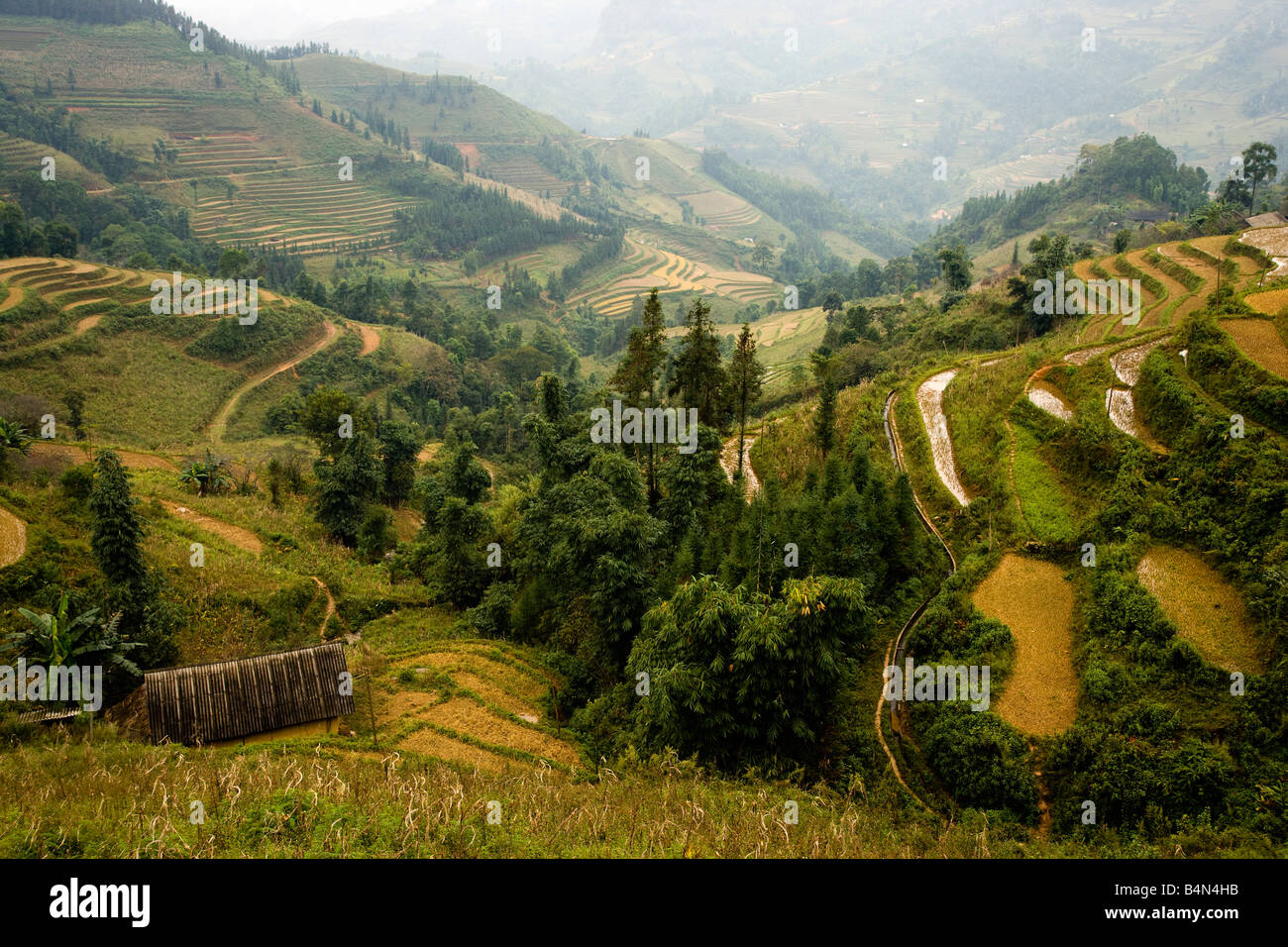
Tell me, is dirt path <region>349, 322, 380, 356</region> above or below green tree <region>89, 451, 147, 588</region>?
above

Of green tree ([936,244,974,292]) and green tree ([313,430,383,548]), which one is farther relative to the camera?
green tree ([936,244,974,292])

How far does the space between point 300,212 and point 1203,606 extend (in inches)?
5357

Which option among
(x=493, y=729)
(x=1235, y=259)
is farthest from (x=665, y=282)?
(x=493, y=729)

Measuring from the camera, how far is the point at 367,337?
7219cm

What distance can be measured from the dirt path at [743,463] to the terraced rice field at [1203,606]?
12620mm

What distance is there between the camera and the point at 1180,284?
102ft

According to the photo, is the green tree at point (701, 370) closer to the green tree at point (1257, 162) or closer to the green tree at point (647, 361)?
the green tree at point (647, 361)

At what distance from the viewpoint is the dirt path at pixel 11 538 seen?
17.3 m

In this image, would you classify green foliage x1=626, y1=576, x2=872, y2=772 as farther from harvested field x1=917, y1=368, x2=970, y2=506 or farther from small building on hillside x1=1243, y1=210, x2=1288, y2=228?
small building on hillside x1=1243, y1=210, x2=1288, y2=228

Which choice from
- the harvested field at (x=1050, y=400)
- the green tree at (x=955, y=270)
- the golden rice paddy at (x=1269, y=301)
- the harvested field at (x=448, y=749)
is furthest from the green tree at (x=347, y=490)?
the green tree at (x=955, y=270)

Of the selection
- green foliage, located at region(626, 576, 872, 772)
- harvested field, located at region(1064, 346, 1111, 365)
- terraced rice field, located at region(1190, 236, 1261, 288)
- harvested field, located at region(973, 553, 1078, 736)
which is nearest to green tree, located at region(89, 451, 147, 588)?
green foliage, located at region(626, 576, 872, 772)

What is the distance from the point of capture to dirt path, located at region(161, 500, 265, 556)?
2642cm

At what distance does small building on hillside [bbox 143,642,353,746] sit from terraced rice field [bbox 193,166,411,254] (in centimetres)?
10665

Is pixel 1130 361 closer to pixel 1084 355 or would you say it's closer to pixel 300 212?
pixel 1084 355
